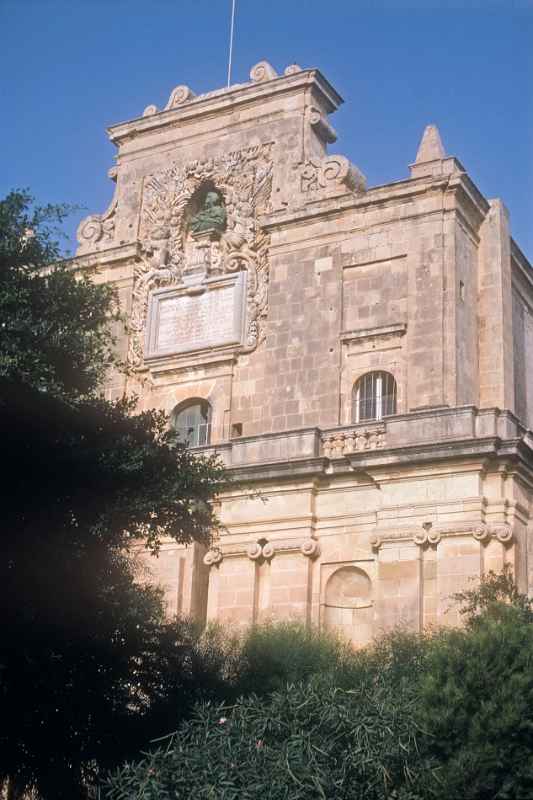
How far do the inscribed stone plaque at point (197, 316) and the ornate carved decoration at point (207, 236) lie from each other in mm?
226

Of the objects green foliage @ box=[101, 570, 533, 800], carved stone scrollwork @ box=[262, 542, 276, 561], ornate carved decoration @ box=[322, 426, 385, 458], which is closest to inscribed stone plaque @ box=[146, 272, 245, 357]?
ornate carved decoration @ box=[322, 426, 385, 458]

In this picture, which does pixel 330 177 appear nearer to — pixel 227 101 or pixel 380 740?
pixel 227 101

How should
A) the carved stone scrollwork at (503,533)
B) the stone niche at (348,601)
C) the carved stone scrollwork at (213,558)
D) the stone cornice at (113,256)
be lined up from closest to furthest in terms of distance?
the carved stone scrollwork at (503,533)
the stone niche at (348,601)
the carved stone scrollwork at (213,558)
the stone cornice at (113,256)

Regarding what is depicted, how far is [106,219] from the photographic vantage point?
2980cm

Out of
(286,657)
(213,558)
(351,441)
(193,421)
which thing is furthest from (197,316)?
(286,657)

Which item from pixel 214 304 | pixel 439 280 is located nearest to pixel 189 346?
pixel 214 304

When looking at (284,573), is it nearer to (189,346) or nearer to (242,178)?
(189,346)

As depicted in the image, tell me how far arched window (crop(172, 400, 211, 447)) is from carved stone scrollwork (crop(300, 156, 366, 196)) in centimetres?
500

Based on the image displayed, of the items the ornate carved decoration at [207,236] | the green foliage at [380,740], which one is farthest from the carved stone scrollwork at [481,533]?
the ornate carved decoration at [207,236]

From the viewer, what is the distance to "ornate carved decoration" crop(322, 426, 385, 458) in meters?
23.4

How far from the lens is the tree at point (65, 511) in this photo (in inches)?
656

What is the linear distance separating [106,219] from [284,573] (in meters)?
10.6

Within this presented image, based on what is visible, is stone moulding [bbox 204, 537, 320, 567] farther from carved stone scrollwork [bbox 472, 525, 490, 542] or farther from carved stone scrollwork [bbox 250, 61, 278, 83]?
carved stone scrollwork [bbox 250, 61, 278, 83]

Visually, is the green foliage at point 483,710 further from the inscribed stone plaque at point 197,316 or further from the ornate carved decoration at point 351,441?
the inscribed stone plaque at point 197,316
